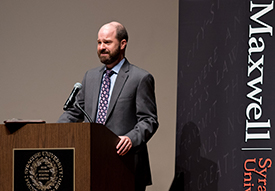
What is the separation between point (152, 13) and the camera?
3875 mm

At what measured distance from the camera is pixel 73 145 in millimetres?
1880

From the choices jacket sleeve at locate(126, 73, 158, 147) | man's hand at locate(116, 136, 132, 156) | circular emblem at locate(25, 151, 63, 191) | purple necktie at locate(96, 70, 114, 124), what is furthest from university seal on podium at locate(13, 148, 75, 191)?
purple necktie at locate(96, 70, 114, 124)

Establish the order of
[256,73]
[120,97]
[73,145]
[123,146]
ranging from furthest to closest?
[256,73] < [120,97] < [123,146] < [73,145]

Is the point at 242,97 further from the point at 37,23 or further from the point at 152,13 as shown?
the point at 37,23

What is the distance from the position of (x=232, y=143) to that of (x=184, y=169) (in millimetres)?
453

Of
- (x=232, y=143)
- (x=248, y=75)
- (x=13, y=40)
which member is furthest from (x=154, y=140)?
(x=13, y=40)

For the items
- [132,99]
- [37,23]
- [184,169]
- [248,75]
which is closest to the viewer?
[132,99]

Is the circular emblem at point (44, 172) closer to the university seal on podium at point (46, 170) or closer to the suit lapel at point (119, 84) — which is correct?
the university seal on podium at point (46, 170)

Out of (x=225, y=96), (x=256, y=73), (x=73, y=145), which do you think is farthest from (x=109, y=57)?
(x=256, y=73)

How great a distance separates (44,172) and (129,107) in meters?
0.83

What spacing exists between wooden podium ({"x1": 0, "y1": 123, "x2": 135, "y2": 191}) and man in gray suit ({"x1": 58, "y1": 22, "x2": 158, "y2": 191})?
485 millimetres

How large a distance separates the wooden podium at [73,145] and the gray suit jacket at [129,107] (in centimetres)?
48

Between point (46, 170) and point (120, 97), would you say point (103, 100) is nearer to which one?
point (120, 97)

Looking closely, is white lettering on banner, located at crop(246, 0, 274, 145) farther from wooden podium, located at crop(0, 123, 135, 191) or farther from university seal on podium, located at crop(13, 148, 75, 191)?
university seal on podium, located at crop(13, 148, 75, 191)
